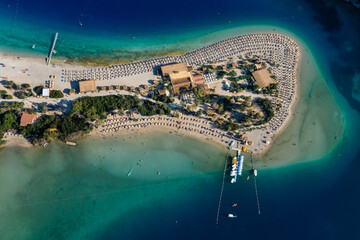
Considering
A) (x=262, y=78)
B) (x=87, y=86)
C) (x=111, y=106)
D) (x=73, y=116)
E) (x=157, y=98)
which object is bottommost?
(x=73, y=116)

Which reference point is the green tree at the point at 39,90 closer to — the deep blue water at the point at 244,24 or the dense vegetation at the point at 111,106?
the dense vegetation at the point at 111,106

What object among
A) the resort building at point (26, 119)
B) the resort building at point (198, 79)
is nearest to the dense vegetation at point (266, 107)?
the resort building at point (198, 79)

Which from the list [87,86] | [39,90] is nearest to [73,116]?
[87,86]

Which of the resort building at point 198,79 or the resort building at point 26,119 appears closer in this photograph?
the resort building at point 26,119

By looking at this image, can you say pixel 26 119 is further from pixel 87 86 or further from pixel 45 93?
pixel 87 86

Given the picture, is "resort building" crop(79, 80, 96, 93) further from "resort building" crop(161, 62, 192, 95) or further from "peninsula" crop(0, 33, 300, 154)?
"resort building" crop(161, 62, 192, 95)

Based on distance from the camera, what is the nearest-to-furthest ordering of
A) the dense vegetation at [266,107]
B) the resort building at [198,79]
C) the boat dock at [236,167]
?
1. the boat dock at [236,167]
2. the dense vegetation at [266,107]
3. the resort building at [198,79]

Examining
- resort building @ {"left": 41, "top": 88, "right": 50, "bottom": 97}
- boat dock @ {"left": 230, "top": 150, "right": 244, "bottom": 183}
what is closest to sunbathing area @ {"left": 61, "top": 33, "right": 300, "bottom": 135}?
resort building @ {"left": 41, "top": 88, "right": 50, "bottom": 97}
